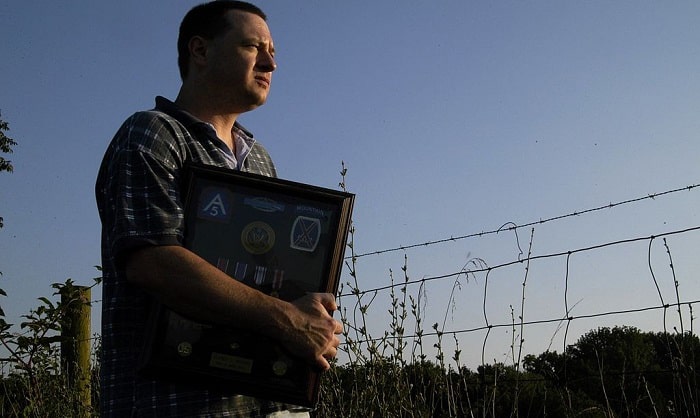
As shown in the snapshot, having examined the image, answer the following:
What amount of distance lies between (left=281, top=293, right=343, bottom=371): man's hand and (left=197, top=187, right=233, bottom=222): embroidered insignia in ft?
0.87

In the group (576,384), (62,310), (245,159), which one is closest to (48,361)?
(62,310)

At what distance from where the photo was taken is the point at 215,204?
1.75 meters

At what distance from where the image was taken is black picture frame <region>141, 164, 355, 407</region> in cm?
167

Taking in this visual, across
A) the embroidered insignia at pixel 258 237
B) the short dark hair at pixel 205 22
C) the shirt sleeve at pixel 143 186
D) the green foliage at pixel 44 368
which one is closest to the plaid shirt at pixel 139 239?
the shirt sleeve at pixel 143 186

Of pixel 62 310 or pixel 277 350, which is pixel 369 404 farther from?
pixel 62 310

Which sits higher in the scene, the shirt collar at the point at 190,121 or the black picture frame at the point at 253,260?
the shirt collar at the point at 190,121

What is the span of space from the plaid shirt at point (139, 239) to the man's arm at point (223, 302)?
0.15 feet

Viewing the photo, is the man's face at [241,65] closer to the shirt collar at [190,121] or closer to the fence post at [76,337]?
the shirt collar at [190,121]

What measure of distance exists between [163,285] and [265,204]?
0.31 m

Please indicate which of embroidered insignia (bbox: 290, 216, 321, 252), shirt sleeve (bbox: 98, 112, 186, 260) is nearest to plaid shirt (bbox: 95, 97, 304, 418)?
shirt sleeve (bbox: 98, 112, 186, 260)

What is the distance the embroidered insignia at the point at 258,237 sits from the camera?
5.77ft

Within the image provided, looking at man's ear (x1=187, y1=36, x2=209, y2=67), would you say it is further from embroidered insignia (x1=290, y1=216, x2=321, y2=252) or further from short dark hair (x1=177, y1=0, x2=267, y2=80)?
embroidered insignia (x1=290, y1=216, x2=321, y2=252)

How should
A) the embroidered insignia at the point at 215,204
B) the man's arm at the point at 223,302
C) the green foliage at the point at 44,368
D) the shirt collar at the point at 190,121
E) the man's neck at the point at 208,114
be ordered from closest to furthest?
the man's arm at the point at 223,302 → the embroidered insignia at the point at 215,204 → the shirt collar at the point at 190,121 → the man's neck at the point at 208,114 → the green foliage at the point at 44,368

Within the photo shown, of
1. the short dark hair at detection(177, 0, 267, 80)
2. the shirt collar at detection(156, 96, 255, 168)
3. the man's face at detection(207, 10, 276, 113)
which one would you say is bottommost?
the shirt collar at detection(156, 96, 255, 168)
